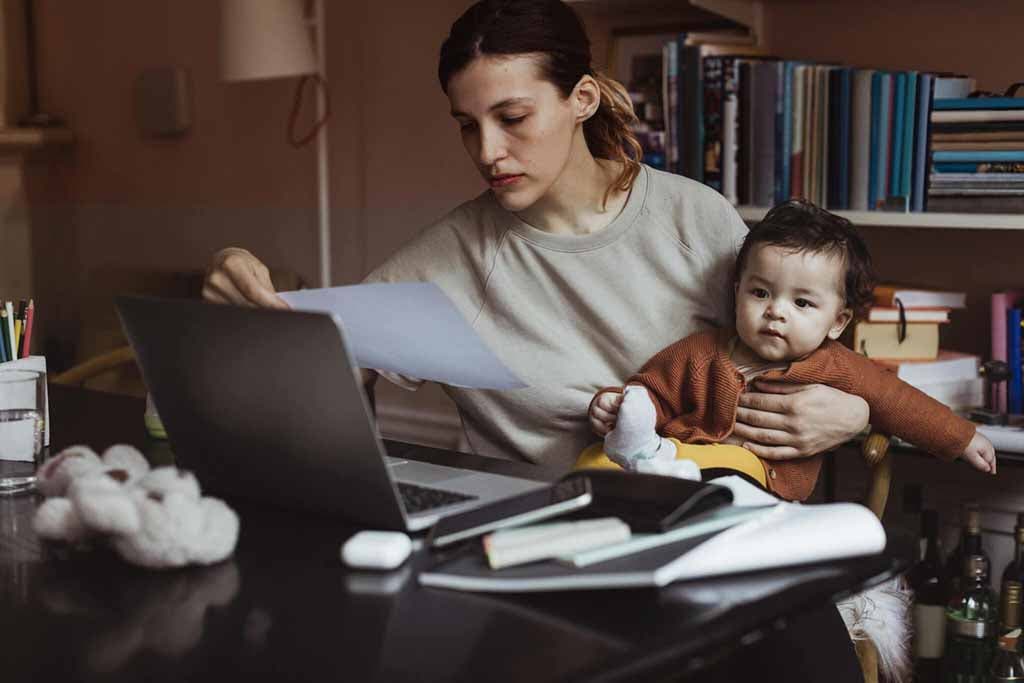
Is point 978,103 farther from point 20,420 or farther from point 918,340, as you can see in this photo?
point 20,420

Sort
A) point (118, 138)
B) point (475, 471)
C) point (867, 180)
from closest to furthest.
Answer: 1. point (475, 471)
2. point (867, 180)
3. point (118, 138)

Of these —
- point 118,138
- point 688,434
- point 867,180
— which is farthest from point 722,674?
point 118,138

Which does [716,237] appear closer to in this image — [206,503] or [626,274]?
[626,274]

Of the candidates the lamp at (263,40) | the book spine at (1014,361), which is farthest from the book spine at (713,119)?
the lamp at (263,40)

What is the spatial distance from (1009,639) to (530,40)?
4.75 ft

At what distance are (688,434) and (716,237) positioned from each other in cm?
31

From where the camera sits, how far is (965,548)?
241 cm

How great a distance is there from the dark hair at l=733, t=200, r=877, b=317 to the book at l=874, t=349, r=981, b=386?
53 centimetres

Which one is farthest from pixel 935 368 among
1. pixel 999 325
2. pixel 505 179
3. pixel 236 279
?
pixel 236 279

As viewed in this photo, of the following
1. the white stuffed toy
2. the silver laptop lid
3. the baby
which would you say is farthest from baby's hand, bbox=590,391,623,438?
the white stuffed toy

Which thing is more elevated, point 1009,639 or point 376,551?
point 376,551

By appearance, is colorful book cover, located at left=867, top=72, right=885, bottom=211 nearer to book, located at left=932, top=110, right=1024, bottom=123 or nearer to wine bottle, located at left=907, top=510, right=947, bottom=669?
book, located at left=932, top=110, right=1024, bottom=123

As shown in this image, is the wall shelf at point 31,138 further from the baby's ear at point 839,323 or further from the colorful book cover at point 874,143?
the baby's ear at point 839,323

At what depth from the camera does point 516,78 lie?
5.68ft
